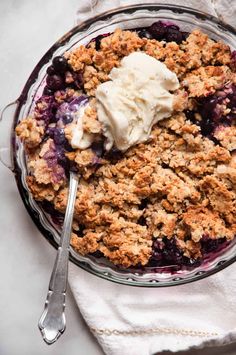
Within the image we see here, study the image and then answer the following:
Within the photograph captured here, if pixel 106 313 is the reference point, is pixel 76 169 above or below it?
above

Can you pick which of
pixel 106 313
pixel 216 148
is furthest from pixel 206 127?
pixel 106 313

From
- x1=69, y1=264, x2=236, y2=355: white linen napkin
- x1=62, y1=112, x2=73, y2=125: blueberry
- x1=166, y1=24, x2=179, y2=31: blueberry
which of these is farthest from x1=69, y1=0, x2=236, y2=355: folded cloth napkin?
x1=62, y1=112, x2=73, y2=125: blueberry

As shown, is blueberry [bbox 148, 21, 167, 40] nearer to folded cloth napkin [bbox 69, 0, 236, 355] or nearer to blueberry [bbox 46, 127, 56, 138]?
folded cloth napkin [bbox 69, 0, 236, 355]

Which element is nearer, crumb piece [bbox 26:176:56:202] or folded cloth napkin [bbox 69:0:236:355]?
crumb piece [bbox 26:176:56:202]

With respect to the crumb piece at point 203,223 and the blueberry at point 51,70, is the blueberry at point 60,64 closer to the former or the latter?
the blueberry at point 51,70

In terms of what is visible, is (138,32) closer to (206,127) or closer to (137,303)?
(206,127)

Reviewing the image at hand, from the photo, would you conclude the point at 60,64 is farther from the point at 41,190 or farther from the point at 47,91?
the point at 41,190

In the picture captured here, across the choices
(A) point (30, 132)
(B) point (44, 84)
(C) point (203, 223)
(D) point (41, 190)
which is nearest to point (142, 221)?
(C) point (203, 223)
